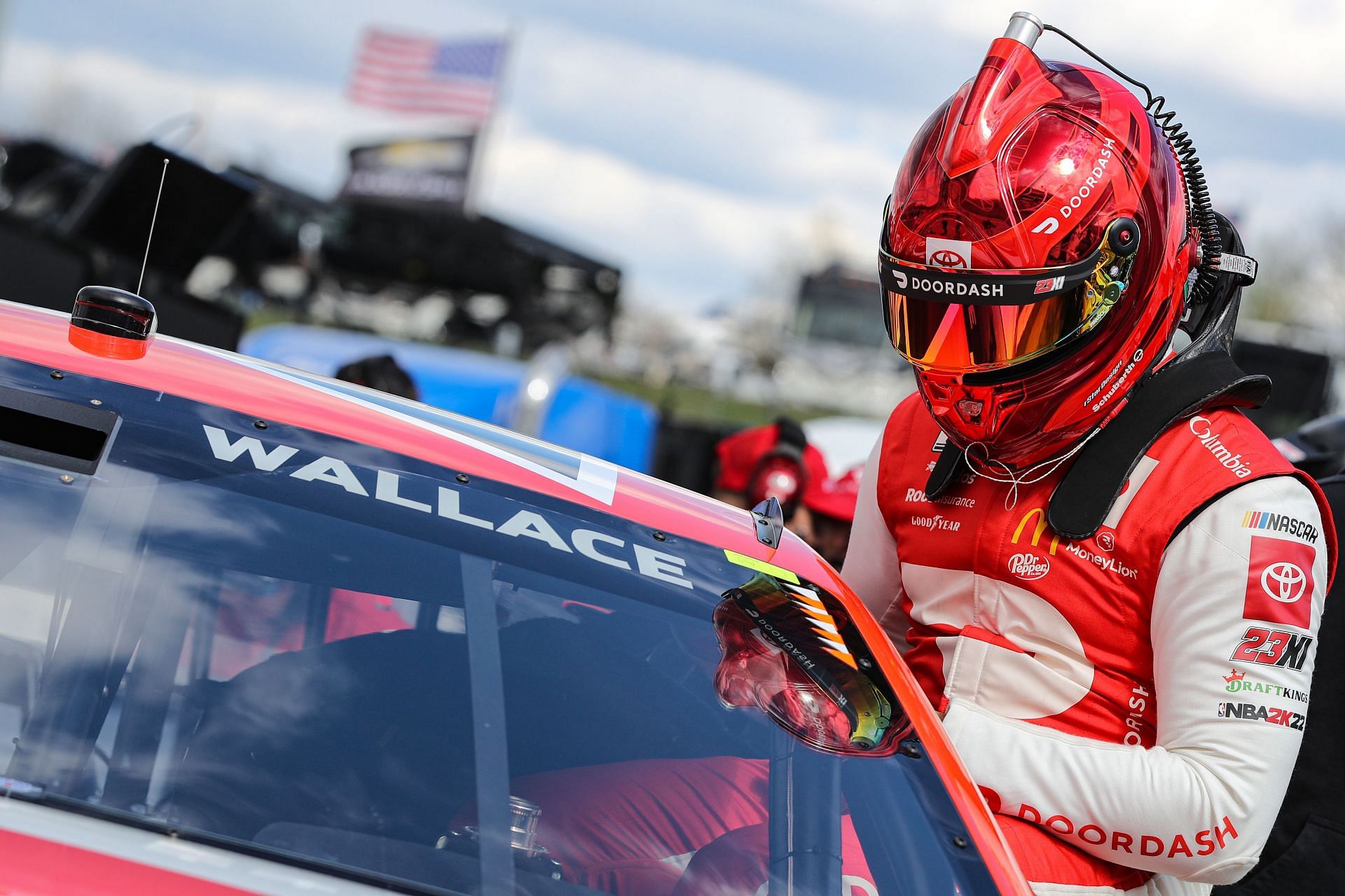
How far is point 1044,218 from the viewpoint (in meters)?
2.11

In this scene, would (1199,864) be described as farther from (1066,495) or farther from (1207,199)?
(1207,199)

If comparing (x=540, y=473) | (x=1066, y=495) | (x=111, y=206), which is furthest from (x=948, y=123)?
(x=111, y=206)

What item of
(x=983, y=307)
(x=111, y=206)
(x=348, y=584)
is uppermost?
(x=983, y=307)

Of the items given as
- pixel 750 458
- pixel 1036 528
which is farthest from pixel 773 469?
pixel 1036 528

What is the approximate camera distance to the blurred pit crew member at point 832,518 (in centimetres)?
550

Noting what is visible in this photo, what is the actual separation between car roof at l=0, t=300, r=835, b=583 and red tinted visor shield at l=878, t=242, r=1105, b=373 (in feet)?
1.39

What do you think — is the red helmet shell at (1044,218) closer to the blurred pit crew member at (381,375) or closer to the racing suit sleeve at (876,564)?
the racing suit sleeve at (876,564)

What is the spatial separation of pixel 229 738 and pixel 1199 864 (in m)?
1.33

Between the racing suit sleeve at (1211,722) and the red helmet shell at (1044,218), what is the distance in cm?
34

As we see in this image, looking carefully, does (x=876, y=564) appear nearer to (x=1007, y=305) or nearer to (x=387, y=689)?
(x=1007, y=305)

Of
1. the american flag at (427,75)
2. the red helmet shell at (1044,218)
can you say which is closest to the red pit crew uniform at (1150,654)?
the red helmet shell at (1044,218)

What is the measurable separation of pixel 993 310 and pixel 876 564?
582 mm

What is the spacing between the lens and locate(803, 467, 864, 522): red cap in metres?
5.49

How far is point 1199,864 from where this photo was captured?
1881 mm
